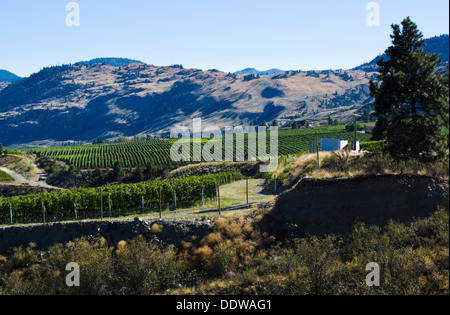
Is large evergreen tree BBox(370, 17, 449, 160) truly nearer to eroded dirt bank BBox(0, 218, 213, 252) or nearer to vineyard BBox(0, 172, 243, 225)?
eroded dirt bank BBox(0, 218, 213, 252)

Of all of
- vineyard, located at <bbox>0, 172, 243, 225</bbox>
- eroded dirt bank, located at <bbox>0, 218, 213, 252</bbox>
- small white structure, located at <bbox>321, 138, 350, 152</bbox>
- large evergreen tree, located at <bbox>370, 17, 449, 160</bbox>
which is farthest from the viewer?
small white structure, located at <bbox>321, 138, 350, 152</bbox>

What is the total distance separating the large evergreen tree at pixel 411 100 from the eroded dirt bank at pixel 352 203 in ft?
8.88

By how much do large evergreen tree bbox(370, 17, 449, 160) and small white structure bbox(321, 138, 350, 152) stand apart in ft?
47.5

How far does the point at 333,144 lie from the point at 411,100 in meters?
17.2

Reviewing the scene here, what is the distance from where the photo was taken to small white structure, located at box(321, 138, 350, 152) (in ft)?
140

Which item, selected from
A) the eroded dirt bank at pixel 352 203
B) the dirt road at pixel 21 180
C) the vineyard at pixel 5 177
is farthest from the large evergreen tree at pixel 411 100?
the vineyard at pixel 5 177

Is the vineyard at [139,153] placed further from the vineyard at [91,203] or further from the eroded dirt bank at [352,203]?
the eroded dirt bank at [352,203]

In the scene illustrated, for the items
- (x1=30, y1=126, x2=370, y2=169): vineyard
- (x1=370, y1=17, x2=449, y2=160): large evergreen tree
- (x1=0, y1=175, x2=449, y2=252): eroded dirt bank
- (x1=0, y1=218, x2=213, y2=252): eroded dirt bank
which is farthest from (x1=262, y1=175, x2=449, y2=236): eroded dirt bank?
(x1=30, y1=126, x2=370, y2=169): vineyard

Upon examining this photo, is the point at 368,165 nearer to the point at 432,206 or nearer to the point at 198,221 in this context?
the point at 432,206

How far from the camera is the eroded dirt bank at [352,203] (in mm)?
23578

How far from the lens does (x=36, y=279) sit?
22.2 metres
